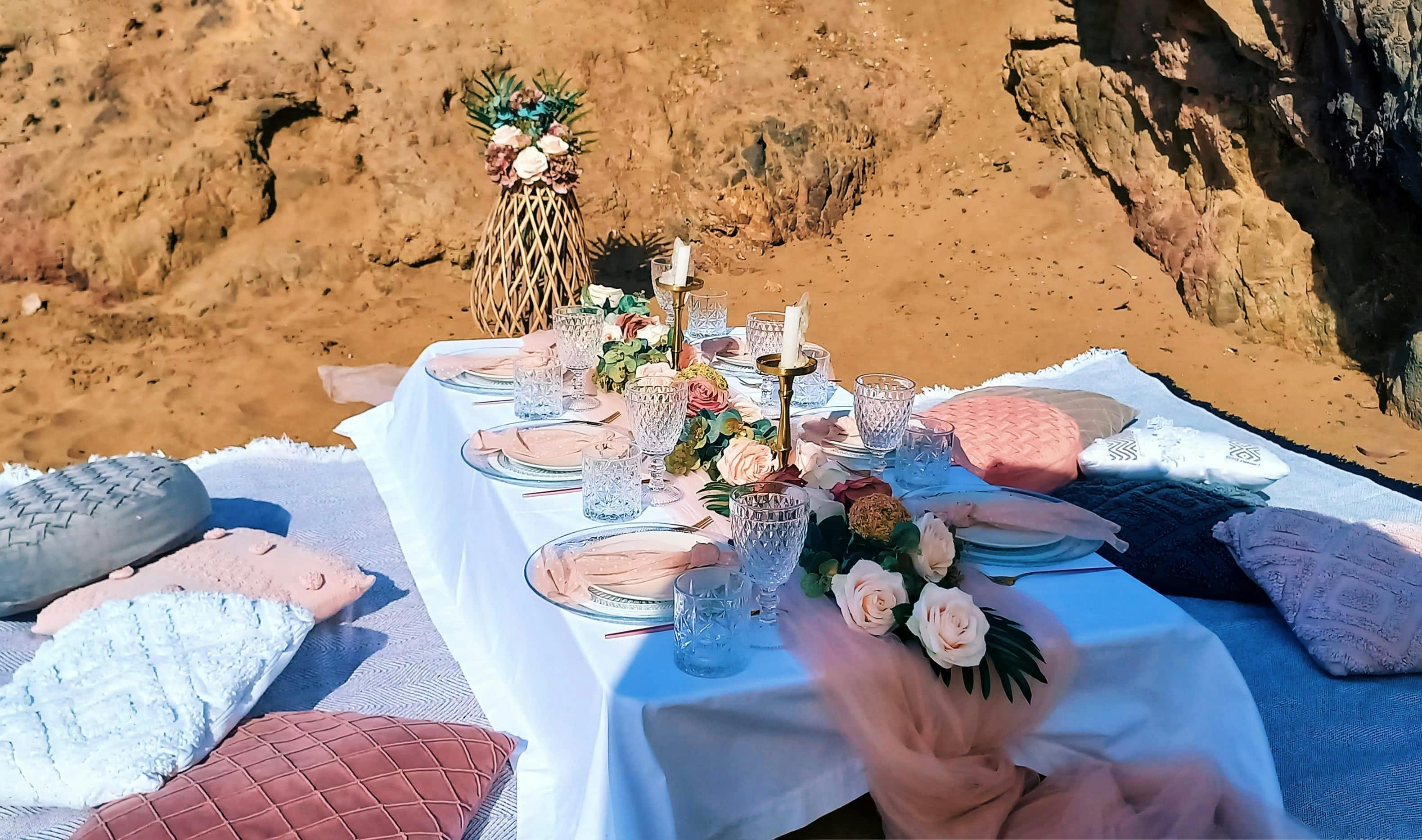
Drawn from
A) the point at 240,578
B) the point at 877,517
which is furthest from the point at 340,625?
the point at 877,517

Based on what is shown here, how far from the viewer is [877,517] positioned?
172 centimetres

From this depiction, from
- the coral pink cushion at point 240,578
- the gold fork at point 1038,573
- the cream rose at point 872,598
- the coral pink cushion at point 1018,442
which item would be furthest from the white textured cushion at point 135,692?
the coral pink cushion at point 1018,442

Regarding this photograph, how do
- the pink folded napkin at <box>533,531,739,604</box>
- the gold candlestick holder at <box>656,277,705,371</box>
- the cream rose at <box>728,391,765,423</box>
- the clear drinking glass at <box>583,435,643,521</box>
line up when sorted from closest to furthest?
the pink folded napkin at <box>533,531,739,604</box> < the clear drinking glass at <box>583,435,643,521</box> < the cream rose at <box>728,391,765,423</box> < the gold candlestick holder at <box>656,277,705,371</box>

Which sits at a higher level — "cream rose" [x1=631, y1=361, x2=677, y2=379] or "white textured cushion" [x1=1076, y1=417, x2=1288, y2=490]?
"cream rose" [x1=631, y1=361, x2=677, y2=379]

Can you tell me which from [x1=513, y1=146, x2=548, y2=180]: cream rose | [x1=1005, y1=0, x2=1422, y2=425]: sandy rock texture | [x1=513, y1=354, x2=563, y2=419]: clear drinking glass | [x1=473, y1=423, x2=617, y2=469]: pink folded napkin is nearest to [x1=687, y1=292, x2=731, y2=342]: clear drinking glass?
[x1=513, y1=354, x2=563, y2=419]: clear drinking glass

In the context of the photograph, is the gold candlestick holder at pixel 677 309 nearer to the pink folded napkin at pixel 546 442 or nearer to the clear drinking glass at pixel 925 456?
the pink folded napkin at pixel 546 442

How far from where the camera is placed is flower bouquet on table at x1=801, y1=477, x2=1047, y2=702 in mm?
1565

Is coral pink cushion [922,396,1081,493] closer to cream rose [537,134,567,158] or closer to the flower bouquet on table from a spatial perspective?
the flower bouquet on table

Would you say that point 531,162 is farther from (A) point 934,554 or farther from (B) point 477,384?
(A) point 934,554

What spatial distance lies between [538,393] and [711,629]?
127cm

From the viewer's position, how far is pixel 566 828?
5.51ft

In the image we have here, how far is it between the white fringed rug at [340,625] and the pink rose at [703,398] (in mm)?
864

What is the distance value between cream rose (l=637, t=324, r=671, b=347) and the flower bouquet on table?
1117mm

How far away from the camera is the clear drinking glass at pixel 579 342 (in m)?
2.87
